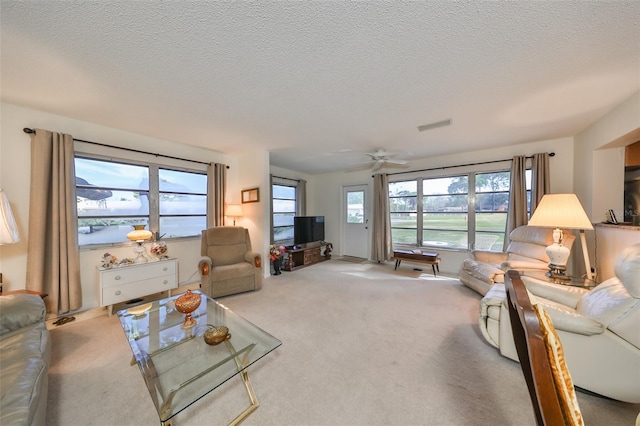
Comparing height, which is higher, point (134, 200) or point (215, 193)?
point (215, 193)

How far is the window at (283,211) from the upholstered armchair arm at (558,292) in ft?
15.1

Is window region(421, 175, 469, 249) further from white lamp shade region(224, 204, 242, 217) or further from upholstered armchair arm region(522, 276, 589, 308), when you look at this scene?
white lamp shade region(224, 204, 242, 217)

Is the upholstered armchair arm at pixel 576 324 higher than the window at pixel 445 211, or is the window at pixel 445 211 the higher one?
the window at pixel 445 211

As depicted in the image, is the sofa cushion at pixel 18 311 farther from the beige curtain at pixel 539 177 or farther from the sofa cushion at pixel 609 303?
the beige curtain at pixel 539 177

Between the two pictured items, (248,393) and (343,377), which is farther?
(343,377)

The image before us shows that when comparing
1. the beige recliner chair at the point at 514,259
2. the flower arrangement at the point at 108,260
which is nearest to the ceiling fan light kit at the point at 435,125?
the beige recliner chair at the point at 514,259

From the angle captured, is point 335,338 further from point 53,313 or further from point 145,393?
point 53,313

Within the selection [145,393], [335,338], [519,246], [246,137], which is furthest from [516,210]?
[145,393]

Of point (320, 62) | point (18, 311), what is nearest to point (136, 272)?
point (18, 311)

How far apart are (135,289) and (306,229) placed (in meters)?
3.33

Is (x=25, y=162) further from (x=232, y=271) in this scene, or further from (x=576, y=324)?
(x=576, y=324)

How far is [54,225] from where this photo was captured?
8.32 ft

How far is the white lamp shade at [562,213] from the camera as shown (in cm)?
220

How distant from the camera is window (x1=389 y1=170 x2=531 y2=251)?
13.6 feet
